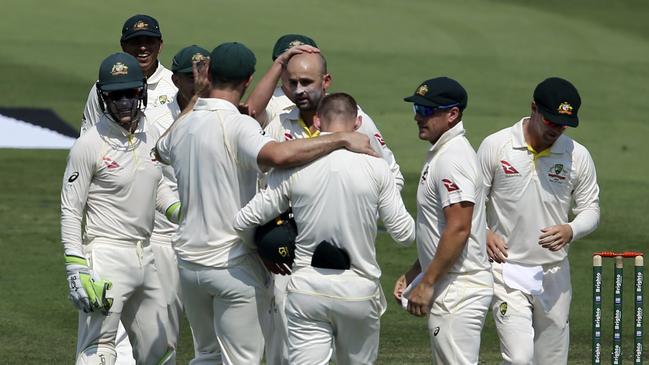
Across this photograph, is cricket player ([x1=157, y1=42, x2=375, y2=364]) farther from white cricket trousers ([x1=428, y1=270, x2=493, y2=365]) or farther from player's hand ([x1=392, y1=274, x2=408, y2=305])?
white cricket trousers ([x1=428, y1=270, x2=493, y2=365])

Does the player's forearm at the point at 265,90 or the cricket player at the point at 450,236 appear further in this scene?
the player's forearm at the point at 265,90

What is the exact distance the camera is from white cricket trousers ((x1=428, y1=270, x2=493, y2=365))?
311 inches

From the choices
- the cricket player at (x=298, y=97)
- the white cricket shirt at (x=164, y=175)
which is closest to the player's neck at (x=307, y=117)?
A: the cricket player at (x=298, y=97)

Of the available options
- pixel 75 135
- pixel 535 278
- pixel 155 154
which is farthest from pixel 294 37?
pixel 75 135

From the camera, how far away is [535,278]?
29.2 feet

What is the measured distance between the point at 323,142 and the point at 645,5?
84.9 ft

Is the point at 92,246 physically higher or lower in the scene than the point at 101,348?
higher

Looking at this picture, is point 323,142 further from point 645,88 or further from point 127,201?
point 645,88

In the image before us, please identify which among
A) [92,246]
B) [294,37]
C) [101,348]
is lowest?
[101,348]

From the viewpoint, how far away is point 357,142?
24.7 feet

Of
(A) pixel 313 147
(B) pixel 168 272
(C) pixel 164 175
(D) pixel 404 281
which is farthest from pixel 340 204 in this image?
(C) pixel 164 175

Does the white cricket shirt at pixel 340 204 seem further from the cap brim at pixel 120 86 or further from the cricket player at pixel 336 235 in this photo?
the cap brim at pixel 120 86

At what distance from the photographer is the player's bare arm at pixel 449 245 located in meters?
7.71

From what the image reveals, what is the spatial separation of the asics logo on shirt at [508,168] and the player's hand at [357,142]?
66.8 inches
